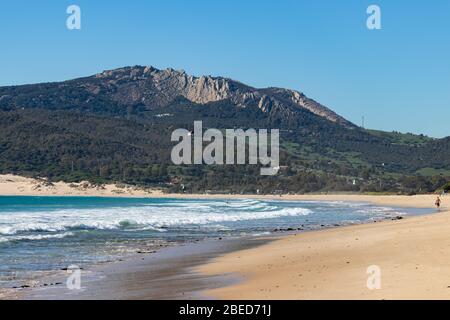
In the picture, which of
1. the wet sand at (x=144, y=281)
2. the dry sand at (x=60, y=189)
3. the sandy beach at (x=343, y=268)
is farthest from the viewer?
the dry sand at (x=60, y=189)

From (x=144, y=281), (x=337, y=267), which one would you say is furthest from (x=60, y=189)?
(x=337, y=267)

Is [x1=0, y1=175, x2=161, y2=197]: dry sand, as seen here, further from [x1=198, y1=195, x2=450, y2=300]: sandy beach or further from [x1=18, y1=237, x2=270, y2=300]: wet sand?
[x1=18, y1=237, x2=270, y2=300]: wet sand

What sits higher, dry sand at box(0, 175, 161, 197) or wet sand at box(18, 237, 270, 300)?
wet sand at box(18, 237, 270, 300)

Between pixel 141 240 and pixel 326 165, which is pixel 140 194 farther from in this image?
pixel 141 240

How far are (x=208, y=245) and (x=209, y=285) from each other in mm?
10327

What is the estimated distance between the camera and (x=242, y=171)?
529 feet

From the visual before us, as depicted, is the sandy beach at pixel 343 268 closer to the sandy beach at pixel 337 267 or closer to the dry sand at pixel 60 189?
the sandy beach at pixel 337 267

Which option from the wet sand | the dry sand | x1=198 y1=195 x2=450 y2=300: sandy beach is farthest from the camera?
the dry sand

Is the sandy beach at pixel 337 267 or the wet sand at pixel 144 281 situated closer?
the sandy beach at pixel 337 267

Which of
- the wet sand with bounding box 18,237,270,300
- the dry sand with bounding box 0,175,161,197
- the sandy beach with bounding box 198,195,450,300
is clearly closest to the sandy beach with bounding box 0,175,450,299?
the sandy beach with bounding box 198,195,450,300

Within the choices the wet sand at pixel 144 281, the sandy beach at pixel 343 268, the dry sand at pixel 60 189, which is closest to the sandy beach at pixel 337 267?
the sandy beach at pixel 343 268
